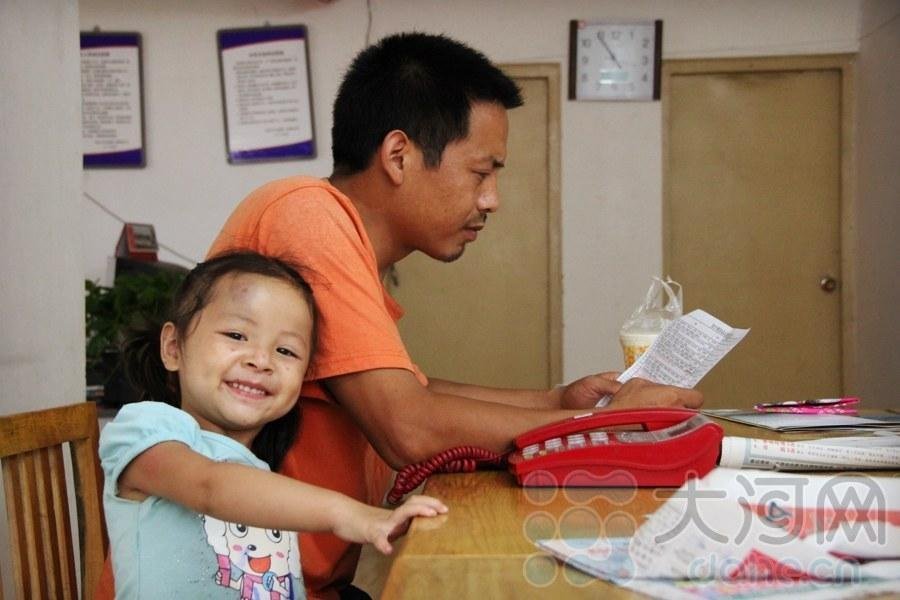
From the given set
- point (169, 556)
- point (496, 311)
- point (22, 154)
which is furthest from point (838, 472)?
point (496, 311)

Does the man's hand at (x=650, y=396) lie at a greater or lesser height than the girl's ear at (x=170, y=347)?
lesser

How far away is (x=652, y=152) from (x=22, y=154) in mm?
3126

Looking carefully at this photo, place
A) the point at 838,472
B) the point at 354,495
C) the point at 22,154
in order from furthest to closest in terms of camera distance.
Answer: the point at 22,154
the point at 354,495
the point at 838,472

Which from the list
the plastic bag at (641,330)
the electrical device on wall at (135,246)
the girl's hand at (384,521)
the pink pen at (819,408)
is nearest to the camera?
the girl's hand at (384,521)

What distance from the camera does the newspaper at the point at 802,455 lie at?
1026mm

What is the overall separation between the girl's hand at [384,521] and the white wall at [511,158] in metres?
3.77

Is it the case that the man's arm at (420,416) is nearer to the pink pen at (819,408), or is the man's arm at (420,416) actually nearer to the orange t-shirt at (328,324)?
the orange t-shirt at (328,324)

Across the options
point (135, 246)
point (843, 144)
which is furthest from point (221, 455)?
point (843, 144)

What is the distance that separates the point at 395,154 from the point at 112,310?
1.75 m

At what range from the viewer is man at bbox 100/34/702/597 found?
1163 mm

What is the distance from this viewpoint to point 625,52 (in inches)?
176

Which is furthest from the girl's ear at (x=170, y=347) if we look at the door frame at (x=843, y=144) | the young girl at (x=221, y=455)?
the door frame at (x=843, y=144)

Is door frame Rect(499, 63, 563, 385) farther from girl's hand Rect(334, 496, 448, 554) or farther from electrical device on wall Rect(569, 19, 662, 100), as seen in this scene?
girl's hand Rect(334, 496, 448, 554)

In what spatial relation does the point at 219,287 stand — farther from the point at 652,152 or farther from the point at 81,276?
the point at 652,152
